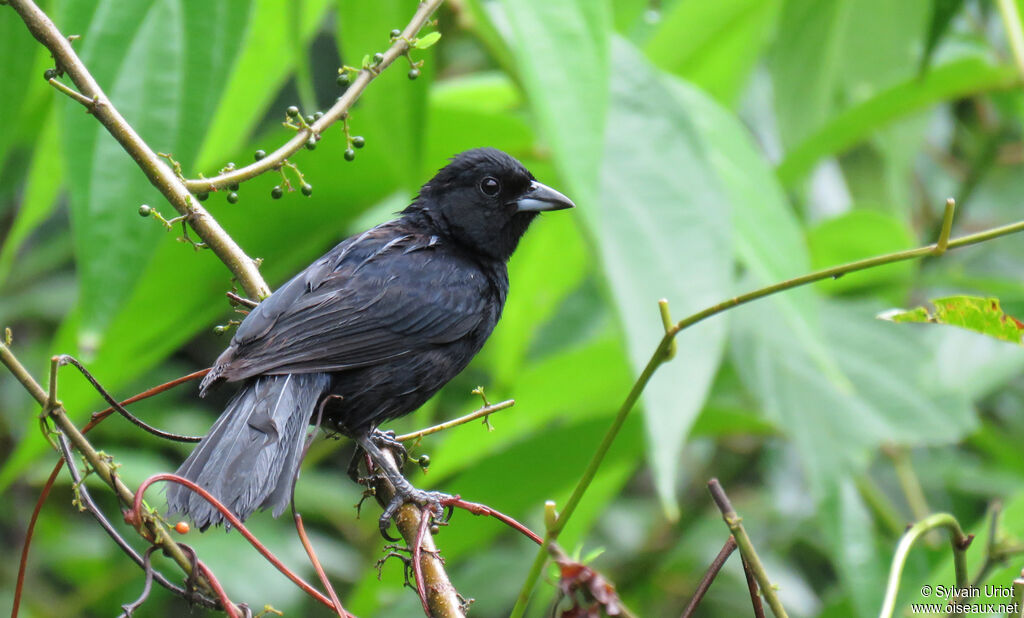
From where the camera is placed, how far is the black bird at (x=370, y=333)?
2.35m

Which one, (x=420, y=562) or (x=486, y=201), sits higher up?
(x=486, y=201)

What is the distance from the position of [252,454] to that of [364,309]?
701 mm


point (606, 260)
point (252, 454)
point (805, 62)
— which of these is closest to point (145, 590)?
point (252, 454)

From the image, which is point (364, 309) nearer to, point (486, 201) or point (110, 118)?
point (486, 201)

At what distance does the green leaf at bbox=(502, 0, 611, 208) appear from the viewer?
2340mm

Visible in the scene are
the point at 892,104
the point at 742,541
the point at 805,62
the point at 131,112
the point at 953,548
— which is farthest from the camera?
the point at 805,62

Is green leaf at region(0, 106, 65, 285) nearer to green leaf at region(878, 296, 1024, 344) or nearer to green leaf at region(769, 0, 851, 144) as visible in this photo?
green leaf at region(878, 296, 1024, 344)

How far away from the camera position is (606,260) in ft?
8.18

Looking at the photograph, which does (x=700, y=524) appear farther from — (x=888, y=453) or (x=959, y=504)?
(x=959, y=504)

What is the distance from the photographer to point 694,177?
2746mm

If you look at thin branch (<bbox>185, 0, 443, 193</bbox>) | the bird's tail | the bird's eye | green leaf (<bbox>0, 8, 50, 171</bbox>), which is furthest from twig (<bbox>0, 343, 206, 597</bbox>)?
the bird's eye

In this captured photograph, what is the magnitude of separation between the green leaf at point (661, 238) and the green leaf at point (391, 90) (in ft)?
1.62

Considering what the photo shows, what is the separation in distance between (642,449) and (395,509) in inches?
64.5

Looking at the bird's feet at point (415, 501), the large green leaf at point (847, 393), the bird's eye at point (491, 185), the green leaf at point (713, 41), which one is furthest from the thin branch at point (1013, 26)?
the bird's feet at point (415, 501)
